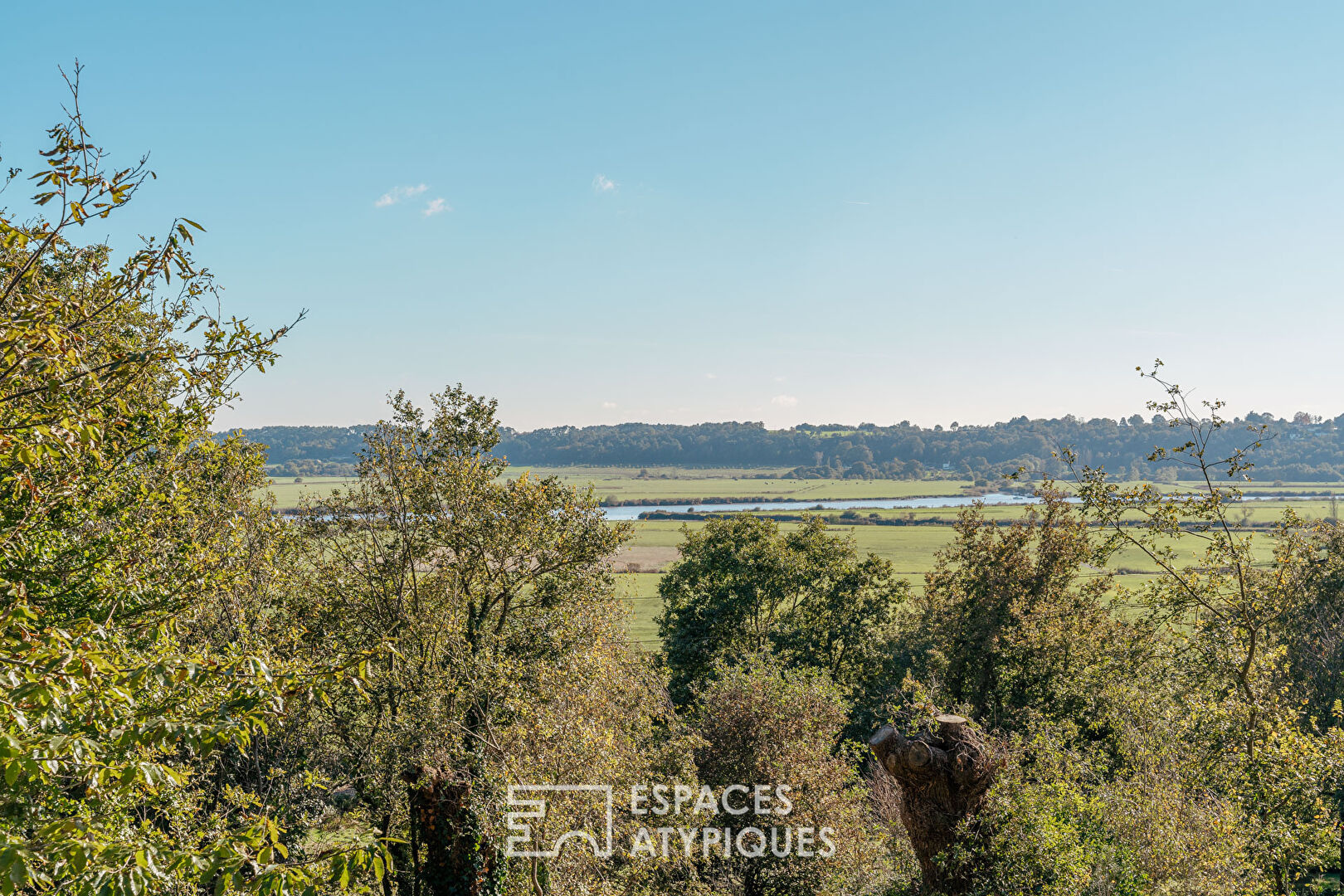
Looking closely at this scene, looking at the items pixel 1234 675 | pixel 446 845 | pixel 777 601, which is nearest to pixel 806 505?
pixel 777 601

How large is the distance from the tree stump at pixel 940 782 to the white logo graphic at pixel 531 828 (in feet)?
18.2

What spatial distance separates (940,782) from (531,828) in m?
7.37

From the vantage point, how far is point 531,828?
12.1 metres

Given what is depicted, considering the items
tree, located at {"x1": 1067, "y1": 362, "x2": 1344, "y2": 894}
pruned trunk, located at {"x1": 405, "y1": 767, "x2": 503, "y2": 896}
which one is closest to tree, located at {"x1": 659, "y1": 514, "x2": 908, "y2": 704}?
tree, located at {"x1": 1067, "y1": 362, "x2": 1344, "y2": 894}

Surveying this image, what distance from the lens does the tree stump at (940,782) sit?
1334cm

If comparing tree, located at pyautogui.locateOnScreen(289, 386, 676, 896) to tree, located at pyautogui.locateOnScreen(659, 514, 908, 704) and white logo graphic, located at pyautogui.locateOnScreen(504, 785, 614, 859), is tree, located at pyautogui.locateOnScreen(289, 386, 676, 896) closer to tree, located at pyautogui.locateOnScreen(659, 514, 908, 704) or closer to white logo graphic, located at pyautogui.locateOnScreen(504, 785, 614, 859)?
white logo graphic, located at pyautogui.locateOnScreen(504, 785, 614, 859)

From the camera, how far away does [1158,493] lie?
14359 mm

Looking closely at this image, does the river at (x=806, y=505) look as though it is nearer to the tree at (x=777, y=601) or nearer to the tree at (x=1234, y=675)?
the tree at (x=777, y=601)

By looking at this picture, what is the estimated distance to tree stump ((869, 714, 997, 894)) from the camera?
525 inches

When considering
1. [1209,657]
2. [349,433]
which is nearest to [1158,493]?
[1209,657]

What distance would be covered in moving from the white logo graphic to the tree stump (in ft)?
18.2

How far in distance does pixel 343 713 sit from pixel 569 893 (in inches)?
441

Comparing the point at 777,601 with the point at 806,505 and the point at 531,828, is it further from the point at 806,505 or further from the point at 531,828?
the point at 806,505

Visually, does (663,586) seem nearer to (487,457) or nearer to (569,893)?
(487,457)
